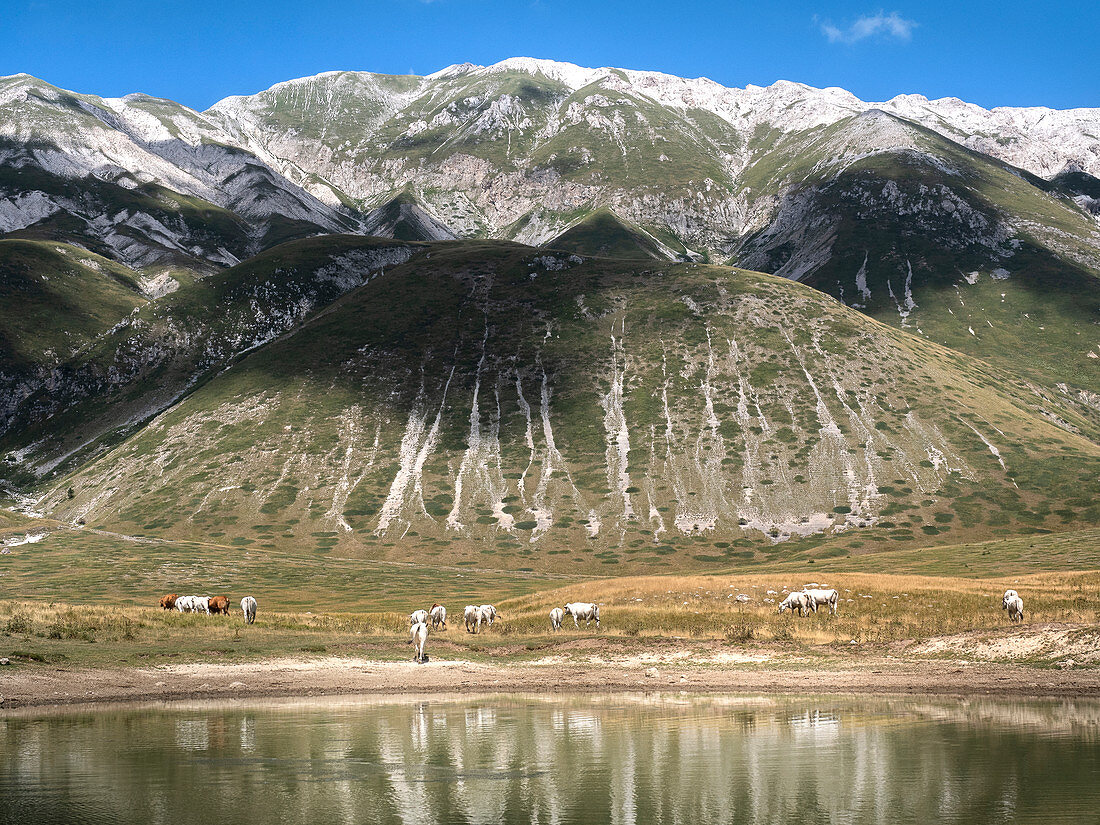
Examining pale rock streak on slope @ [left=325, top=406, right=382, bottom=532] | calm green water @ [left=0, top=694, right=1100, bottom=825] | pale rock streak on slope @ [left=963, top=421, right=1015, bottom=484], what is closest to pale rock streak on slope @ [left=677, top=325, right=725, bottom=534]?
pale rock streak on slope @ [left=963, top=421, right=1015, bottom=484]

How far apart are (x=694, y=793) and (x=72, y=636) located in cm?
3869

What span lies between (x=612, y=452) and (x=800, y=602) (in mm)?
106888

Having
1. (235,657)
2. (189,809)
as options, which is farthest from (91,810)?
(235,657)

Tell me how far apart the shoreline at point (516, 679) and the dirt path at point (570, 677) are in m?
0.05

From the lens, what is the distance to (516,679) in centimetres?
4141

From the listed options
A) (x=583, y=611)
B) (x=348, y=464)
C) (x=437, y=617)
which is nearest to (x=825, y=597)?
(x=583, y=611)

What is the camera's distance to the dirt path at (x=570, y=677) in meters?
35.8

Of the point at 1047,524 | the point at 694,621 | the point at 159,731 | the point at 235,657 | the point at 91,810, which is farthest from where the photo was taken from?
the point at 1047,524

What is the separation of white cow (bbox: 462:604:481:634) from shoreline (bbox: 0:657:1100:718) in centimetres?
1072

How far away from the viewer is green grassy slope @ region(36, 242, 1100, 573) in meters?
138

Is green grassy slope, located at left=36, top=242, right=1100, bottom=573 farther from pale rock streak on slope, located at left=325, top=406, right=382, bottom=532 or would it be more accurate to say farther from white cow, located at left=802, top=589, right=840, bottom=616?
white cow, located at left=802, top=589, right=840, bottom=616

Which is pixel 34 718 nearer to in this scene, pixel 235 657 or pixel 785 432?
pixel 235 657

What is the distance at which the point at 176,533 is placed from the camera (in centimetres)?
14150

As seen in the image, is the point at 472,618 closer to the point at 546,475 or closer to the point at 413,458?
the point at 546,475
